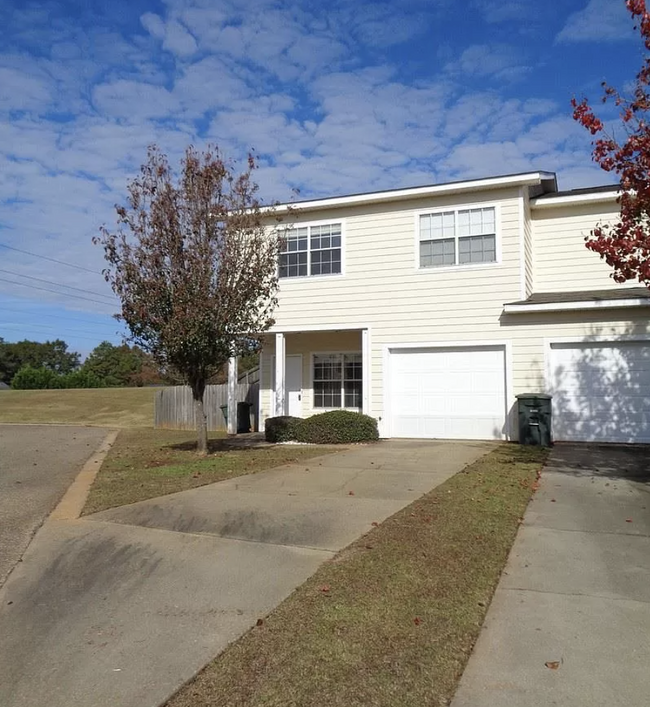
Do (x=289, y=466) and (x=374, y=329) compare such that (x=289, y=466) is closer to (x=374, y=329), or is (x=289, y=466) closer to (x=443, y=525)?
(x=443, y=525)

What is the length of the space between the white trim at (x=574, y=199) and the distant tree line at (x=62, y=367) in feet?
80.2

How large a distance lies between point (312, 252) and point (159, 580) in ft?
42.6

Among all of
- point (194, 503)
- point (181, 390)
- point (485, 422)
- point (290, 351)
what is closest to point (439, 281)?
point (485, 422)

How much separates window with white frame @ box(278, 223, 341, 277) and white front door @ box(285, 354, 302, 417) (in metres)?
2.72

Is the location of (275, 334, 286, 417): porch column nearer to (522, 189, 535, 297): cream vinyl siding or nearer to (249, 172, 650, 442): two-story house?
(249, 172, 650, 442): two-story house

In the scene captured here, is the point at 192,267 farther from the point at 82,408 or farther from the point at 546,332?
the point at 82,408

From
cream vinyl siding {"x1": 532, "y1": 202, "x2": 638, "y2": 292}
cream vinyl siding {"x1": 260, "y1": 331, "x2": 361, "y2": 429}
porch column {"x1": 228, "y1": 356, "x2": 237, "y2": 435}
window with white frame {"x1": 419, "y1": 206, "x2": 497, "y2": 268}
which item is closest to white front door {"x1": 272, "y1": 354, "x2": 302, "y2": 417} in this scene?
cream vinyl siding {"x1": 260, "y1": 331, "x2": 361, "y2": 429}

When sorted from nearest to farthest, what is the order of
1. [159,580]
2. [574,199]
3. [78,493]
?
[159,580] < [78,493] < [574,199]

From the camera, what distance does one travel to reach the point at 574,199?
51.6 feet

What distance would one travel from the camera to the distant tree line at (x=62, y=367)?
54375mm

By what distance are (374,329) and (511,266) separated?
365 cm

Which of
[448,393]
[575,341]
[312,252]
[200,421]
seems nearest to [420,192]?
[312,252]

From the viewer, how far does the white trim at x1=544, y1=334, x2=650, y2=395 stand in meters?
13.9

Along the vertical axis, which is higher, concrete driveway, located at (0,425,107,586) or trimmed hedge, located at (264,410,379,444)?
trimmed hedge, located at (264,410,379,444)
